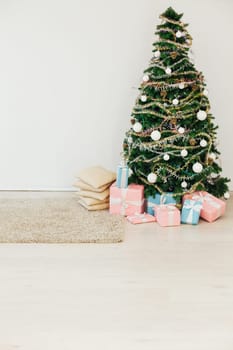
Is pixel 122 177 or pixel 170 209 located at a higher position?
pixel 122 177

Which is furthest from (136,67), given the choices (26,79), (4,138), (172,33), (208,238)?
(208,238)

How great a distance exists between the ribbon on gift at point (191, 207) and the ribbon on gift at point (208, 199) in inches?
2.9

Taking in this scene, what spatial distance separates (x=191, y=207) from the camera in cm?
287

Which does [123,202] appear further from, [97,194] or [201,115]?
[201,115]

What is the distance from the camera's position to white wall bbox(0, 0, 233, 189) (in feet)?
11.3

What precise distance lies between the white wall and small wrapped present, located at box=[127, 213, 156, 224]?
85 centimetres

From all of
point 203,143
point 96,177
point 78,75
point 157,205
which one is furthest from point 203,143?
point 78,75

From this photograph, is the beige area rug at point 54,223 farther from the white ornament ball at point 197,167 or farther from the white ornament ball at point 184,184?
the white ornament ball at point 197,167

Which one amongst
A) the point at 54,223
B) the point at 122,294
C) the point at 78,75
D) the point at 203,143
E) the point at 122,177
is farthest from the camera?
the point at 78,75

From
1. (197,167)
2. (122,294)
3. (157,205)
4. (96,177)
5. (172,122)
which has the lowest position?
(122,294)

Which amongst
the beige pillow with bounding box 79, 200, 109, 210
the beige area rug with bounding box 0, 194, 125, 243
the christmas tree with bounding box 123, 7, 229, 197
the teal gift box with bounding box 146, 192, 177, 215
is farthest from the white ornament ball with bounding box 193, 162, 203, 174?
the beige pillow with bounding box 79, 200, 109, 210

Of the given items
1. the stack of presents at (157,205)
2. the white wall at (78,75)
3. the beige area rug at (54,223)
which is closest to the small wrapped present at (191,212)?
the stack of presents at (157,205)

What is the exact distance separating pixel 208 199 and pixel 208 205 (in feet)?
0.22

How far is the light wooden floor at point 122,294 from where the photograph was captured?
1.63 metres
